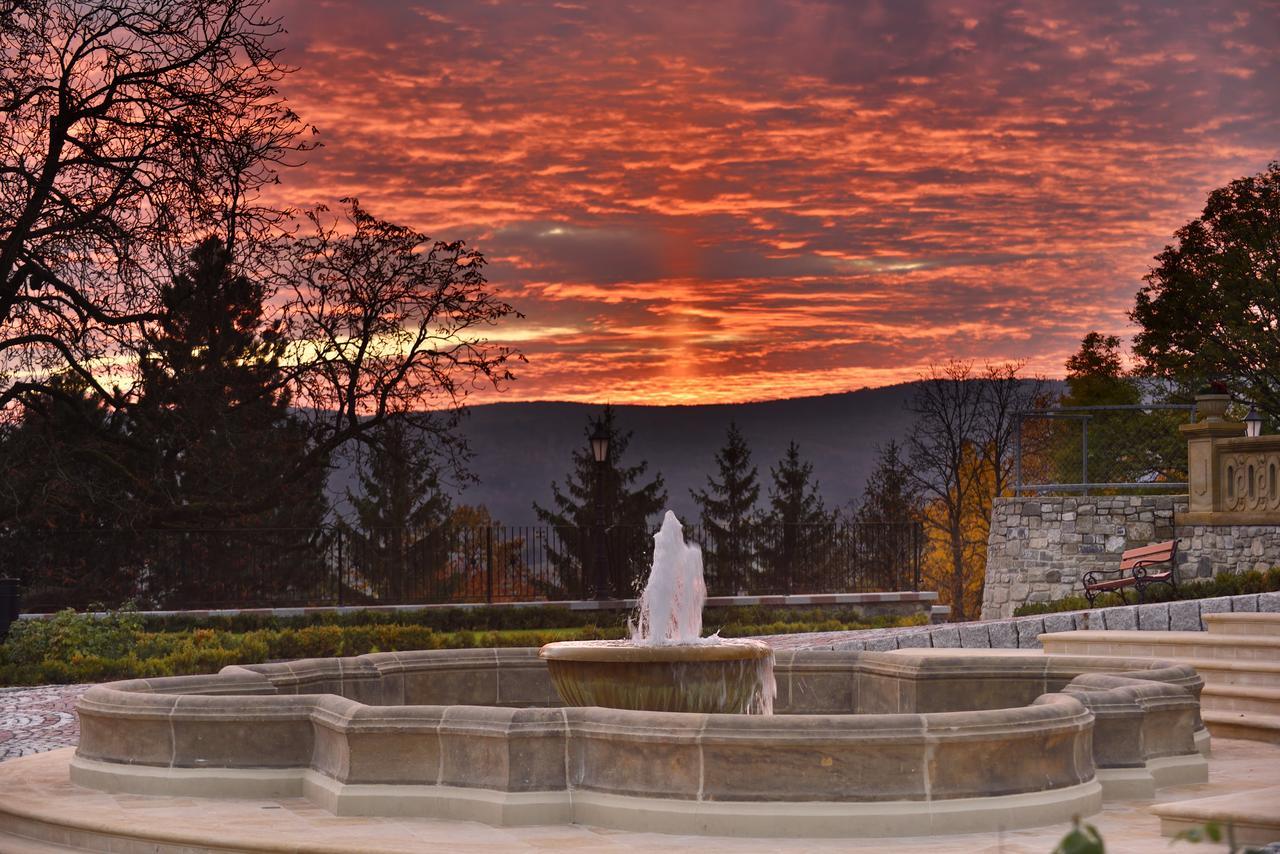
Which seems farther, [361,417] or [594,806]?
[361,417]

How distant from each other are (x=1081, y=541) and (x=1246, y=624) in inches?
472

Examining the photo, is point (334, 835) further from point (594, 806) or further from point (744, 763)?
point (744, 763)

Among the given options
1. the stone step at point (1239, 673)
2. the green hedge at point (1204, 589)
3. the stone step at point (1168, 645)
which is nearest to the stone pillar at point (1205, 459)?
the green hedge at point (1204, 589)

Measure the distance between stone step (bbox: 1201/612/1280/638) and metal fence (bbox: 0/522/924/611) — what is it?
572 inches

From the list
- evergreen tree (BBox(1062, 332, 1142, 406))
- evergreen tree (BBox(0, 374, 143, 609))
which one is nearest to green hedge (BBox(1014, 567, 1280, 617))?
evergreen tree (BBox(0, 374, 143, 609))

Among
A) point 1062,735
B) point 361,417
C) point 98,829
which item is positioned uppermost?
point 361,417

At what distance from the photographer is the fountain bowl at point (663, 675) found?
32.3 feet

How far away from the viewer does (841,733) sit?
7.89m

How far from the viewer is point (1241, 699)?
12.7 m

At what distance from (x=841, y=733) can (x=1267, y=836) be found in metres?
2.16

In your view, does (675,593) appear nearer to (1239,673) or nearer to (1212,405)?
(1239,673)

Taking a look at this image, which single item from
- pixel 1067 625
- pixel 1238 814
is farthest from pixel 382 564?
pixel 1238 814

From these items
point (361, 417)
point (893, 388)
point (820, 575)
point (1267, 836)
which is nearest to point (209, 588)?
point (361, 417)

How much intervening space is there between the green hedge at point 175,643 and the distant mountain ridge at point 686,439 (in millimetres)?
36675
